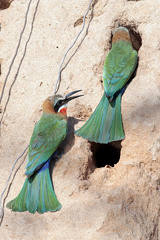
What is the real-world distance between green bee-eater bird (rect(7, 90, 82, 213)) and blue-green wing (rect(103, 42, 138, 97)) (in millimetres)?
391

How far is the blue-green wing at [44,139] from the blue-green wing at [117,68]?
1.62 feet

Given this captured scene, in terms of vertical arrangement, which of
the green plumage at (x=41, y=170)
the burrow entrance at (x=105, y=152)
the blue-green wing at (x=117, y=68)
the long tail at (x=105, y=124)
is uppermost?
the green plumage at (x=41, y=170)

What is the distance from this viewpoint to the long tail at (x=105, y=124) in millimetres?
3406

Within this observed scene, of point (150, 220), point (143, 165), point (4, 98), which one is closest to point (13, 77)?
point (4, 98)

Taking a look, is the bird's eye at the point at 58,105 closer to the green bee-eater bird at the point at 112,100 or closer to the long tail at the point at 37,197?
the green bee-eater bird at the point at 112,100

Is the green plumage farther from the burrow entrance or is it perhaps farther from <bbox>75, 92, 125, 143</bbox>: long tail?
the burrow entrance

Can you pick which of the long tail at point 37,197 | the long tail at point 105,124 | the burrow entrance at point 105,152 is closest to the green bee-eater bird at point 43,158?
the long tail at point 37,197

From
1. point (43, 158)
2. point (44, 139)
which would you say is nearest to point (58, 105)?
point (44, 139)

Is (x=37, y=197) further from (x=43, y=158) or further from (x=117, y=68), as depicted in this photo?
(x=117, y=68)

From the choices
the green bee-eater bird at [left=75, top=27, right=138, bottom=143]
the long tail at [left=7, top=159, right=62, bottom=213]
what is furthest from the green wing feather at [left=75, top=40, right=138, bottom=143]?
the long tail at [left=7, top=159, right=62, bottom=213]

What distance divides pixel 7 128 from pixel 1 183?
0.59 metres

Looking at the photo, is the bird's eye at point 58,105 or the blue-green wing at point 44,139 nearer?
the blue-green wing at point 44,139

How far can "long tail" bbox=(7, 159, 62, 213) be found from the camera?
303cm

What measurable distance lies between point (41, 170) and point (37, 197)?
21 centimetres
